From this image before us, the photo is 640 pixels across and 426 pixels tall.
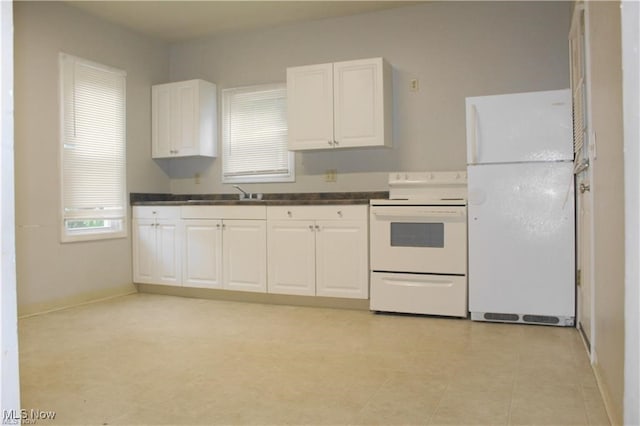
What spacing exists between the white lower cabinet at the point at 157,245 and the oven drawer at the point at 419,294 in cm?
194

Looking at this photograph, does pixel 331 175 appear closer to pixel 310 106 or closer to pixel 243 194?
pixel 310 106

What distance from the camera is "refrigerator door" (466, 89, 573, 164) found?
3.56 meters

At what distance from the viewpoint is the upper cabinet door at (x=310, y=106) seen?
4504 millimetres

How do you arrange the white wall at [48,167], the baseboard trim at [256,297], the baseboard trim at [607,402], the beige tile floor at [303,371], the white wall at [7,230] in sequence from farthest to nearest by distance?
1. the baseboard trim at [256,297]
2. the white wall at [48,167]
3. the beige tile floor at [303,371]
4. the baseboard trim at [607,402]
5. the white wall at [7,230]

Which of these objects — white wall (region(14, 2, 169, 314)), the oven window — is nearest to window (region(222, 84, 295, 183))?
white wall (region(14, 2, 169, 314))

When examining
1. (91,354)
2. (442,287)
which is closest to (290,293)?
(442,287)

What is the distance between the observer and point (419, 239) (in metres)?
3.92

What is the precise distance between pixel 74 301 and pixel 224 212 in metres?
1.50

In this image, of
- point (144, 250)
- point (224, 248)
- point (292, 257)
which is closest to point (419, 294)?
point (292, 257)

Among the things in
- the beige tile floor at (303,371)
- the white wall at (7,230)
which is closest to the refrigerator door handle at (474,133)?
the beige tile floor at (303,371)

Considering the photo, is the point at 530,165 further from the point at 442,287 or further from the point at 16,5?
the point at 16,5

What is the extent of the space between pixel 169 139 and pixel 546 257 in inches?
146

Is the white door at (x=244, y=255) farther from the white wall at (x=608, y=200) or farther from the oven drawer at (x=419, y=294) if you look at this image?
the white wall at (x=608, y=200)

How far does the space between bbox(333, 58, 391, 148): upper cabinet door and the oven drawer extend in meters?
1.18
